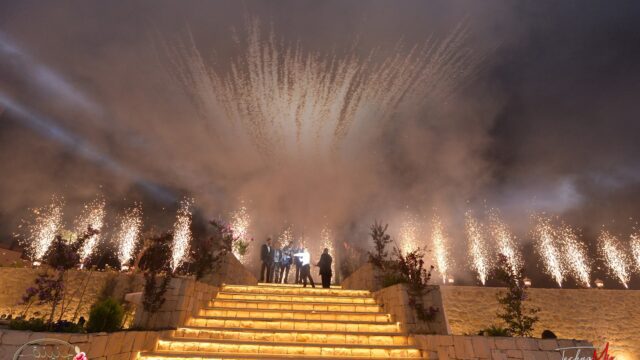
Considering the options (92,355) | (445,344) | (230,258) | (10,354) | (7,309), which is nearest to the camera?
(10,354)

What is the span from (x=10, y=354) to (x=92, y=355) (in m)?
0.93

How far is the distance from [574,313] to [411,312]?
1188 cm

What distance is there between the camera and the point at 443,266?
87.2ft

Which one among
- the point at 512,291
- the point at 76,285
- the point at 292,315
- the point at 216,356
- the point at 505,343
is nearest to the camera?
the point at 216,356

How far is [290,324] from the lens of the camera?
22.9ft

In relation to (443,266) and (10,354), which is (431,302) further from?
(443,266)

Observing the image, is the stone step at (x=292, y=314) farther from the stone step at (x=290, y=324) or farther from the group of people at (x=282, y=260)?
the group of people at (x=282, y=260)

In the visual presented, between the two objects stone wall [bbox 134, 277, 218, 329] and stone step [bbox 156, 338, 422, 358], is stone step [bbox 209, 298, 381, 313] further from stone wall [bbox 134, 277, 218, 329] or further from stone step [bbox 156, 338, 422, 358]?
stone step [bbox 156, 338, 422, 358]

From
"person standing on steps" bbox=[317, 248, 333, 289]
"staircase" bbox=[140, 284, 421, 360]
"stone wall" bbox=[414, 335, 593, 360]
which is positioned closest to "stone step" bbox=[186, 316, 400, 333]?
"staircase" bbox=[140, 284, 421, 360]

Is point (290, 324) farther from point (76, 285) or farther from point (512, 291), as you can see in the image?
point (76, 285)

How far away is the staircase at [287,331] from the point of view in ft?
18.9

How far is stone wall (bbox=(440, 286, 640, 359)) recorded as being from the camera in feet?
41.6

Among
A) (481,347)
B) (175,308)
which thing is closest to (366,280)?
(481,347)

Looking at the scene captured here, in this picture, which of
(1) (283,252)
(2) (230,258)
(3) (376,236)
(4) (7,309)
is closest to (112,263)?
(4) (7,309)
